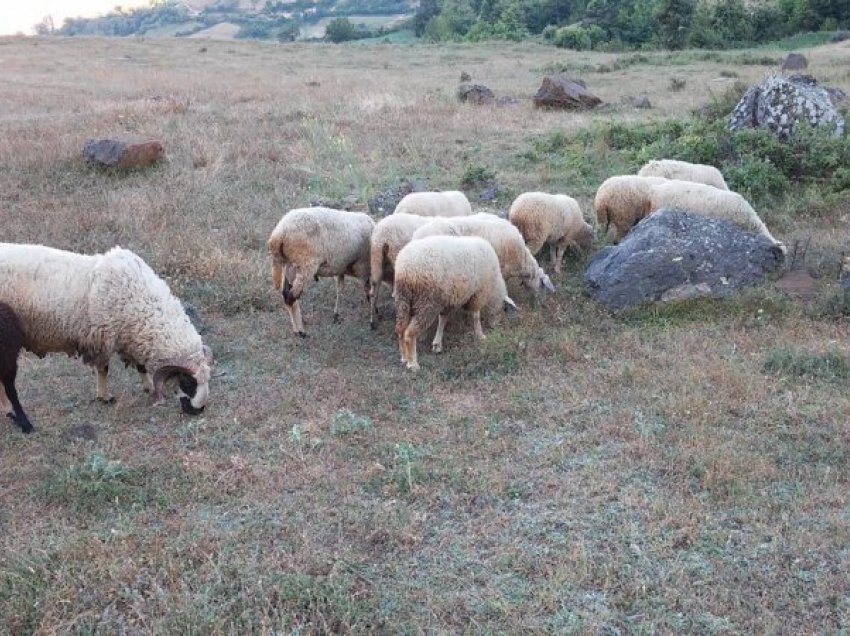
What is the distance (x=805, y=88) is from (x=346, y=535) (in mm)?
13797

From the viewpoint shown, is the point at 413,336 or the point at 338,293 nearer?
the point at 413,336

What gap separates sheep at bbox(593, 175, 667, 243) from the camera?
443 inches

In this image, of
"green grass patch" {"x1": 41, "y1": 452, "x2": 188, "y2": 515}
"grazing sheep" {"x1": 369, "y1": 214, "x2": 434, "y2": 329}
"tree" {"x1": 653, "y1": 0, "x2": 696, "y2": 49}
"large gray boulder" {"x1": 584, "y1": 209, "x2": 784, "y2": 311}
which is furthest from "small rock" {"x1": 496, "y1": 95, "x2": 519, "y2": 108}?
"tree" {"x1": 653, "y1": 0, "x2": 696, "y2": 49}

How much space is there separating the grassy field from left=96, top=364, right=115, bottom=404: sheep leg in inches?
6.5

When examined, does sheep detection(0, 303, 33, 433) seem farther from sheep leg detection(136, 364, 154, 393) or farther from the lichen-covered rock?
the lichen-covered rock

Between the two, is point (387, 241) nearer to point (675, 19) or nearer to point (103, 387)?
point (103, 387)

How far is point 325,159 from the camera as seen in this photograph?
15555 mm

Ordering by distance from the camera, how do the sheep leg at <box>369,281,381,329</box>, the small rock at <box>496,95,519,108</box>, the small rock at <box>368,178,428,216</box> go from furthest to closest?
the small rock at <box>496,95,519,108</box> < the small rock at <box>368,178,428,216</box> < the sheep leg at <box>369,281,381,329</box>

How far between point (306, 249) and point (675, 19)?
41066 mm

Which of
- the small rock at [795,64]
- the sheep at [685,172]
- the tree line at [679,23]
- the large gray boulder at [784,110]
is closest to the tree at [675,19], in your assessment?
the tree line at [679,23]

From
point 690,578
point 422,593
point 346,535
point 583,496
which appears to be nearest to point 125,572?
point 346,535

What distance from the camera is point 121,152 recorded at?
550 inches

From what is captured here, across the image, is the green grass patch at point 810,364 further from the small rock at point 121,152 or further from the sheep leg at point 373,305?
the small rock at point 121,152

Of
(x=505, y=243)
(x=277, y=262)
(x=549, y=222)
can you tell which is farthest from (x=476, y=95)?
(x=277, y=262)
